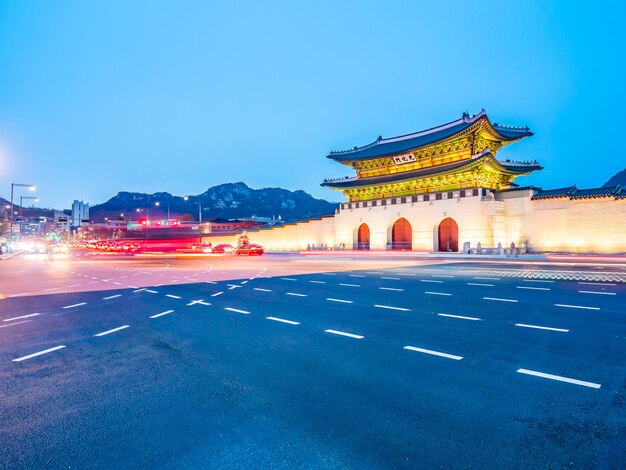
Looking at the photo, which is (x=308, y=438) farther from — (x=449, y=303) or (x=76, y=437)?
(x=449, y=303)

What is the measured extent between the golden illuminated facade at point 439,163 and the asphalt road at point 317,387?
88.8 ft

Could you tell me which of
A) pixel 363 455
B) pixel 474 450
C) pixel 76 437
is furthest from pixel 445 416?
pixel 76 437

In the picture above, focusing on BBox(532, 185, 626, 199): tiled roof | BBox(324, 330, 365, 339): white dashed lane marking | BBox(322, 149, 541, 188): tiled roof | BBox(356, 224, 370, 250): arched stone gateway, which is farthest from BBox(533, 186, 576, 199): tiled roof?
BBox(324, 330, 365, 339): white dashed lane marking

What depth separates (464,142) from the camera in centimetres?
3475

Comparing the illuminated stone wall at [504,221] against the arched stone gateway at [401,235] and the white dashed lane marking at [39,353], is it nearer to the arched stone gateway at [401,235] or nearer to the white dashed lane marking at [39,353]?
the arched stone gateway at [401,235]

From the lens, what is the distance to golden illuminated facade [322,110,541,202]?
33.4 m

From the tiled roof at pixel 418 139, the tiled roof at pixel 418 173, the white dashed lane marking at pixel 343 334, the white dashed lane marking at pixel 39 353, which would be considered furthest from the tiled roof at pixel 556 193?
the white dashed lane marking at pixel 39 353

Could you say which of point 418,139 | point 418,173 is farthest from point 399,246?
point 418,139

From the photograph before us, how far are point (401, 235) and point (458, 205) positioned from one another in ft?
27.7

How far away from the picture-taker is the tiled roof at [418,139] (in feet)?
120

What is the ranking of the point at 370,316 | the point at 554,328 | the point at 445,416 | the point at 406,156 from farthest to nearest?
the point at 406,156 → the point at 370,316 → the point at 554,328 → the point at 445,416

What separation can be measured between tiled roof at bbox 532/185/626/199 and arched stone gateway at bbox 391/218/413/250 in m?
12.9

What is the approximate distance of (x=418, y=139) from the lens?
43281 millimetres

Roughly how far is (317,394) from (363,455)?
1.20m
